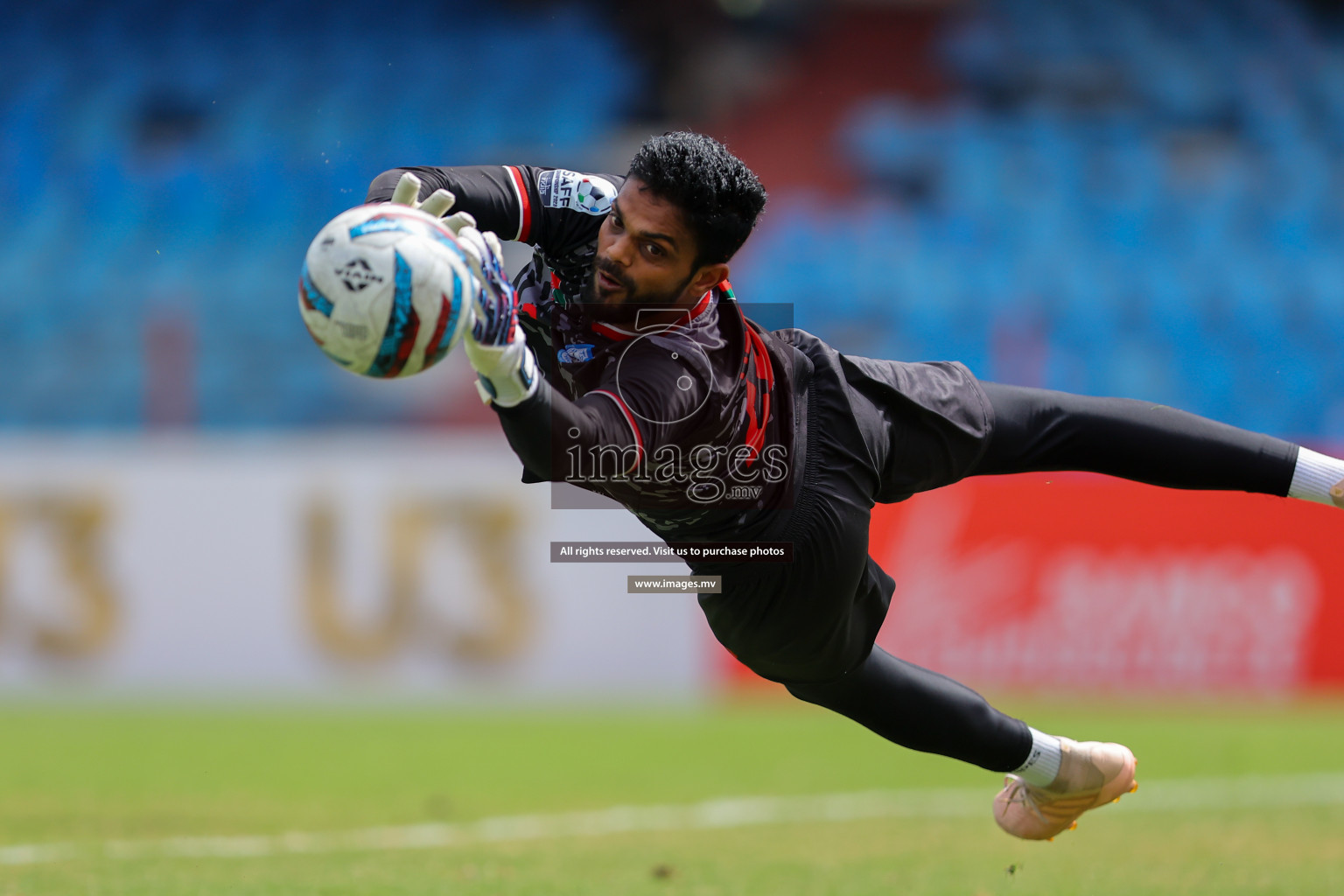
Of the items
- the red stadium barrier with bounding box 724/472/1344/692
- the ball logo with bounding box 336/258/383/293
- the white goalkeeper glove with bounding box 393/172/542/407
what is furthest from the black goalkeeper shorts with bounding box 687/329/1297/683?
the red stadium barrier with bounding box 724/472/1344/692

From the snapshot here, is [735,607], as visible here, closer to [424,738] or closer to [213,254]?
[424,738]

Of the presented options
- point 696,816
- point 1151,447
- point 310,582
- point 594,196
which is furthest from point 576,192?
point 310,582

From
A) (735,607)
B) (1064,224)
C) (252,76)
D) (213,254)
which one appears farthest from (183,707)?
(1064,224)

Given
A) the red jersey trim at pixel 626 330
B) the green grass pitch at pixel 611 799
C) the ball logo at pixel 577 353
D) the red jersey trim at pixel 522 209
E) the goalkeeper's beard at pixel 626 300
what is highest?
the red jersey trim at pixel 522 209

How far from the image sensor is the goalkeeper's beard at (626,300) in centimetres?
396

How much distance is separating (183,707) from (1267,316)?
36.0ft

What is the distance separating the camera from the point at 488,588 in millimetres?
10773

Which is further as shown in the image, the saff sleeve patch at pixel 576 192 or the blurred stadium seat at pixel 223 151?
the blurred stadium seat at pixel 223 151

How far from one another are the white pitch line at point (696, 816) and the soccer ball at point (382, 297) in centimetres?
323

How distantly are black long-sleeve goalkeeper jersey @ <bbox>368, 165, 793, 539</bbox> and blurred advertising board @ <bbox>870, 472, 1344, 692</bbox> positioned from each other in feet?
21.7

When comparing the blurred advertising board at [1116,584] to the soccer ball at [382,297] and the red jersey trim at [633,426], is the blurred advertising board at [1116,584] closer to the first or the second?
the red jersey trim at [633,426]

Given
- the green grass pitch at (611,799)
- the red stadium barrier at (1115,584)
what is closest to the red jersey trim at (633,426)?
the green grass pitch at (611,799)

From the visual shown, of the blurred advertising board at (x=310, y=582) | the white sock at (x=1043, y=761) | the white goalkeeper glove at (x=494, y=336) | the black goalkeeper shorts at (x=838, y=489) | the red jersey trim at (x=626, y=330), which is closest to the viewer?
the white goalkeeper glove at (x=494, y=336)

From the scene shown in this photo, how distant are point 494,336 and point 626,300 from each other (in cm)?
75
